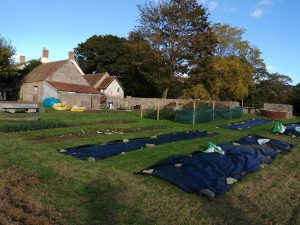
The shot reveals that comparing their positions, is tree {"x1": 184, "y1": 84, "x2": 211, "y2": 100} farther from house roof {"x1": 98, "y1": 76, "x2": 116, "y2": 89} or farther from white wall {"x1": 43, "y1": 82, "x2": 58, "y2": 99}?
white wall {"x1": 43, "y1": 82, "x2": 58, "y2": 99}

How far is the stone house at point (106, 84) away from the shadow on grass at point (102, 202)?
42.4m

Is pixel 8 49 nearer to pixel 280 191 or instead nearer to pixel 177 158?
pixel 177 158

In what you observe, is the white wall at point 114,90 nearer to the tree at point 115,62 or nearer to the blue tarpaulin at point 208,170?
the tree at point 115,62

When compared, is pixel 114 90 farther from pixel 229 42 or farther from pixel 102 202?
pixel 102 202

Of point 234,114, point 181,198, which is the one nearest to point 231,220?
point 181,198

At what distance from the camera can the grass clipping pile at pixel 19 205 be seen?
504 cm

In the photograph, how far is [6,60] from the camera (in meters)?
40.1

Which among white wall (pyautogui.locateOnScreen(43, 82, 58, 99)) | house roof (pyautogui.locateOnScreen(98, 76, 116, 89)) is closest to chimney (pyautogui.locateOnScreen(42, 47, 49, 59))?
house roof (pyautogui.locateOnScreen(98, 76, 116, 89))

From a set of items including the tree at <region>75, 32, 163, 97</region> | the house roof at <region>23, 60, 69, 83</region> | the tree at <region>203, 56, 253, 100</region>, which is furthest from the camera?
the tree at <region>75, 32, 163, 97</region>

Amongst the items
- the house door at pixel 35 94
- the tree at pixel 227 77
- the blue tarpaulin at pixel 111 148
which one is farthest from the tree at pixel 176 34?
the blue tarpaulin at pixel 111 148

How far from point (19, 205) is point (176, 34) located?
37.3m

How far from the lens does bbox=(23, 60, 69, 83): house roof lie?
40669mm

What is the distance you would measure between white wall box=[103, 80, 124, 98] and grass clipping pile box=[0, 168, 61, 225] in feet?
141

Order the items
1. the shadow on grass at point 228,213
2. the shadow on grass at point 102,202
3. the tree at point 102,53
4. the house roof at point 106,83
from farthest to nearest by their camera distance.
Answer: the tree at point 102,53, the house roof at point 106,83, the shadow on grass at point 228,213, the shadow on grass at point 102,202
